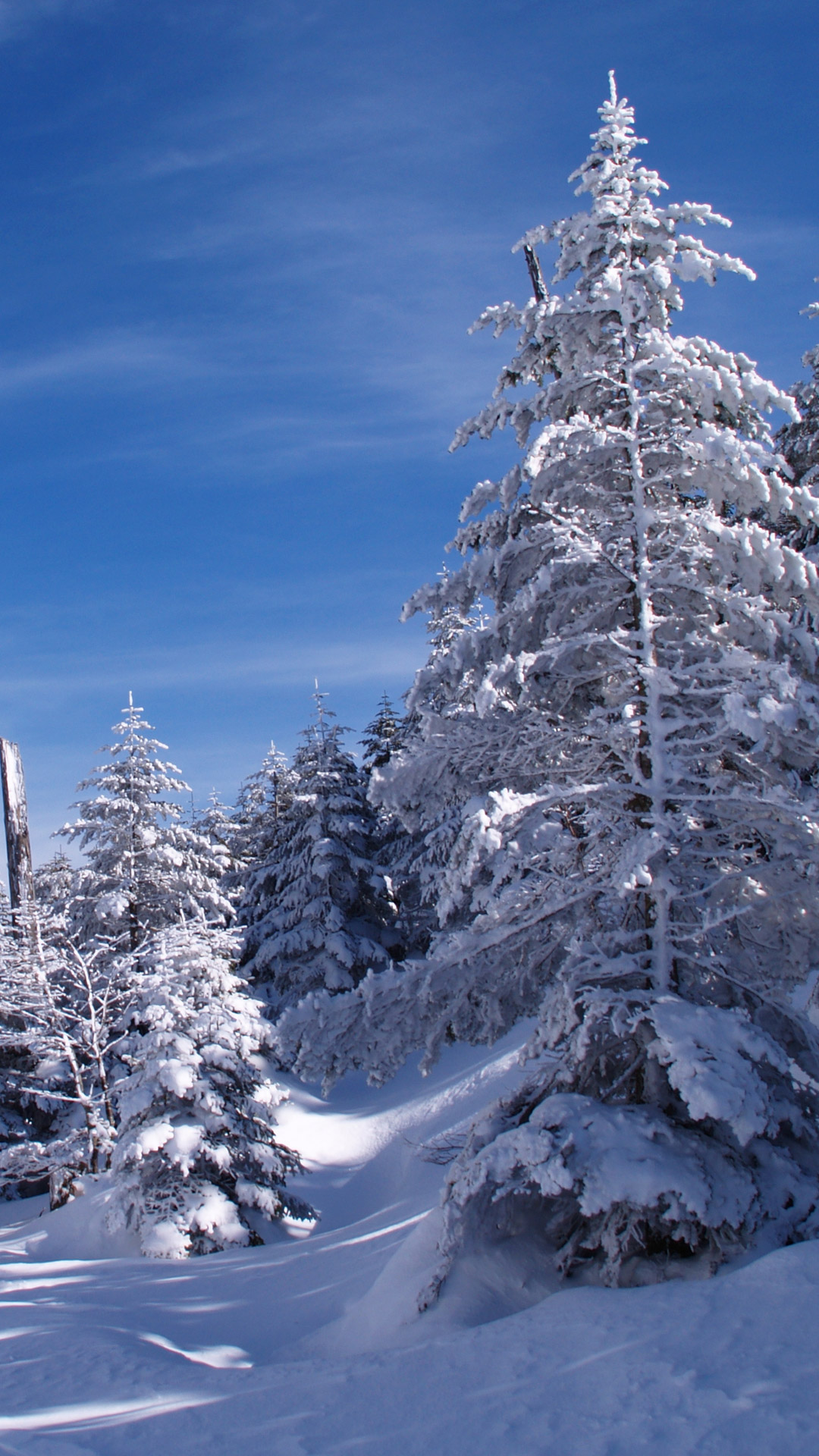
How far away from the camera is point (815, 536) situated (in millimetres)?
15023

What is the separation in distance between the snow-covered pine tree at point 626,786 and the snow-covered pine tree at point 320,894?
17560mm

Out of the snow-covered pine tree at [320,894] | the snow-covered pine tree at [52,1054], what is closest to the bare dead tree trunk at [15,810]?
the snow-covered pine tree at [52,1054]

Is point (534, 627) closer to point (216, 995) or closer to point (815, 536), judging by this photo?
point (815, 536)

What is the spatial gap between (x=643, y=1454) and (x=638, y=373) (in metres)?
7.85

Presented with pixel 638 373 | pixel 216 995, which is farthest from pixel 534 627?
pixel 216 995

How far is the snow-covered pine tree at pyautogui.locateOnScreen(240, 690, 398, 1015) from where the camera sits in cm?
2608

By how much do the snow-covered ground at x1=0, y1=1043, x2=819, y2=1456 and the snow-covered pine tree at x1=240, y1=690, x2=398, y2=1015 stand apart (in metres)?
16.1

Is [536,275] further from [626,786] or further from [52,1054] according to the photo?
[52,1054]

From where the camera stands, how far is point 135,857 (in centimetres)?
2373

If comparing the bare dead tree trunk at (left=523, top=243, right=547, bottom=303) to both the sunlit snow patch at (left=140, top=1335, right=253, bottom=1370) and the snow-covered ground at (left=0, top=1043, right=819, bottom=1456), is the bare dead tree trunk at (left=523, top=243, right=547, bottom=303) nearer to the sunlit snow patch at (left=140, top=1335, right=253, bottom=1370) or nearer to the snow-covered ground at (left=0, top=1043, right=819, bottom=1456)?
the snow-covered ground at (left=0, top=1043, right=819, bottom=1456)

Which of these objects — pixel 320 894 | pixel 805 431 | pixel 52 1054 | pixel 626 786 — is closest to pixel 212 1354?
pixel 626 786

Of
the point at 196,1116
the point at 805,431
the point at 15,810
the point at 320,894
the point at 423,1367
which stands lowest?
the point at 196,1116

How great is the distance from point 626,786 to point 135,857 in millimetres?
19094

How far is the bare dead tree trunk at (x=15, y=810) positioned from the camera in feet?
58.4
